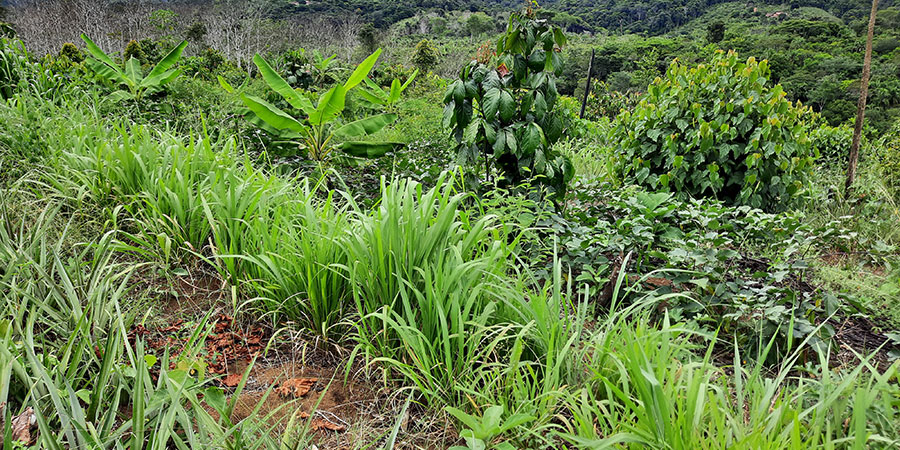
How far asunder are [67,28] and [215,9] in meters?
15.2

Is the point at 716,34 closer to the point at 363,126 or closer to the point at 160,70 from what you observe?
the point at 363,126

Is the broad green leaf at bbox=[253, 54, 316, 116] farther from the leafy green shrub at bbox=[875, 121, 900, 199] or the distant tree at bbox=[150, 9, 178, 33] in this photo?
the distant tree at bbox=[150, 9, 178, 33]

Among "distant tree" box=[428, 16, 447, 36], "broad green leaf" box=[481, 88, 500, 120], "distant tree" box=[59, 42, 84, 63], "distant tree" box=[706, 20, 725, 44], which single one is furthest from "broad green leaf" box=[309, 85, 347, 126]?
"distant tree" box=[428, 16, 447, 36]

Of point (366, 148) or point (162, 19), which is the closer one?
point (366, 148)

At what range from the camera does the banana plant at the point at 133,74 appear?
17.5ft

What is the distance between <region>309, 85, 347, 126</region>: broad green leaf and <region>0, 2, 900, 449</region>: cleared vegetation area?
2cm

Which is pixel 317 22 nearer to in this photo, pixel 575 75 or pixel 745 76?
pixel 575 75

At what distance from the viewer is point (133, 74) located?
5652mm

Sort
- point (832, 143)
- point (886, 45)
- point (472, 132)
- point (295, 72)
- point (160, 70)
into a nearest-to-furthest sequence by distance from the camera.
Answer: point (472, 132) < point (160, 70) < point (295, 72) < point (832, 143) < point (886, 45)

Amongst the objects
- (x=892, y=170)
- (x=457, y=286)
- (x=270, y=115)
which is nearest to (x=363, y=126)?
(x=270, y=115)

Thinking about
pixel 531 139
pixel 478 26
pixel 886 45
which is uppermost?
pixel 478 26

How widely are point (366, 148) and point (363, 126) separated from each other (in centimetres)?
24

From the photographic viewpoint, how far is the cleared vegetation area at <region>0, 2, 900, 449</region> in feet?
4.55

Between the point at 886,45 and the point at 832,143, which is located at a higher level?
the point at 886,45
